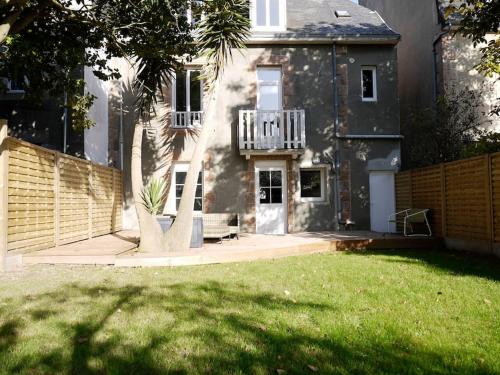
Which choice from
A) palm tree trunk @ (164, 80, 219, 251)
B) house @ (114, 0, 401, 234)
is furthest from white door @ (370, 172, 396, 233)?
palm tree trunk @ (164, 80, 219, 251)

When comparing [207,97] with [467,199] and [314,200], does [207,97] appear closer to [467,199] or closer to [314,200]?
[314,200]

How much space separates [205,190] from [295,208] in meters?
2.85

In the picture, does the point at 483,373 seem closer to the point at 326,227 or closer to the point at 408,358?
the point at 408,358

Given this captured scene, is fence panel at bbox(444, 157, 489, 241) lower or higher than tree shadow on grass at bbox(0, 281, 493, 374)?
higher

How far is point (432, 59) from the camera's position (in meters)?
12.3

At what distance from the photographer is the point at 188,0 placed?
766 centimetres

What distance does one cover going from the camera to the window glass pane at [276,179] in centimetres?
1183

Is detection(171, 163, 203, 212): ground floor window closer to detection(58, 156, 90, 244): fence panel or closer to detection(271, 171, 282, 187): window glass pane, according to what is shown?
detection(271, 171, 282, 187): window glass pane

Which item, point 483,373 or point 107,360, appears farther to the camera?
point 107,360

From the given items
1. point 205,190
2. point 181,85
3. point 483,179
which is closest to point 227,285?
point 483,179

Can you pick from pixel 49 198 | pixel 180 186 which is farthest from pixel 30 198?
pixel 180 186

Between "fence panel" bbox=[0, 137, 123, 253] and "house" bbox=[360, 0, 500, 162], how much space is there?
10139 mm

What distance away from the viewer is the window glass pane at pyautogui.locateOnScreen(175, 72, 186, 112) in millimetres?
11914

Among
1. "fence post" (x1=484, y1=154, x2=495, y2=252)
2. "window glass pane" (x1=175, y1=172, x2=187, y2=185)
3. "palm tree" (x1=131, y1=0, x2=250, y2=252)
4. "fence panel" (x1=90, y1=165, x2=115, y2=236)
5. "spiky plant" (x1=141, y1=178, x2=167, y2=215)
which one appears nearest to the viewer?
"fence post" (x1=484, y1=154, x2=495, y2=252)
